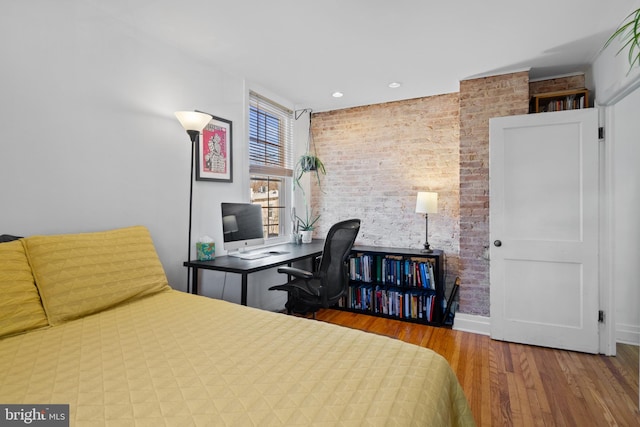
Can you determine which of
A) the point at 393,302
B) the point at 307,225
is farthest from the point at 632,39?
the point at 307,225

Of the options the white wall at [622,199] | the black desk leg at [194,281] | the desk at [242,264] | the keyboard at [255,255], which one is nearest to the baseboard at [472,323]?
the white wall at [622,199]

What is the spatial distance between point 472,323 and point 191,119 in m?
3.19

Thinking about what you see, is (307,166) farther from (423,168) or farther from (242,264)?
(242,264)

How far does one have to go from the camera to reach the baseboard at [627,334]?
9.28 feet

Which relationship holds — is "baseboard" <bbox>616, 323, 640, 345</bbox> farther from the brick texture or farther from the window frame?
the window frame

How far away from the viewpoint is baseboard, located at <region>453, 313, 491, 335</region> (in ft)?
10.1

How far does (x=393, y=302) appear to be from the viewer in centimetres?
354

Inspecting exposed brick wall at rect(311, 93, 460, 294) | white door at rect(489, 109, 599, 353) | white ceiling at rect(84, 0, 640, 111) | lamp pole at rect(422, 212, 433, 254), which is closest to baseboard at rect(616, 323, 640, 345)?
white door at rect(489, 109, 599, 353)

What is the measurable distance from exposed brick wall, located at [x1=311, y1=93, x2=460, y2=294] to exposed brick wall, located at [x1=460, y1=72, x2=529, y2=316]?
1.32 feet

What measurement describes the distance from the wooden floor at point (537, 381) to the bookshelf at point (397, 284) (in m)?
0.30

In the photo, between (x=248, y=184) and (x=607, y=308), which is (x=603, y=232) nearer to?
(x=607, y=308)

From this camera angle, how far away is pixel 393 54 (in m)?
2.73

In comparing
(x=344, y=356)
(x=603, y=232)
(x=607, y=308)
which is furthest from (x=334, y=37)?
(x=607, y=308)

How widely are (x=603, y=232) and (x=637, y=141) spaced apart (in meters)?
0.95
